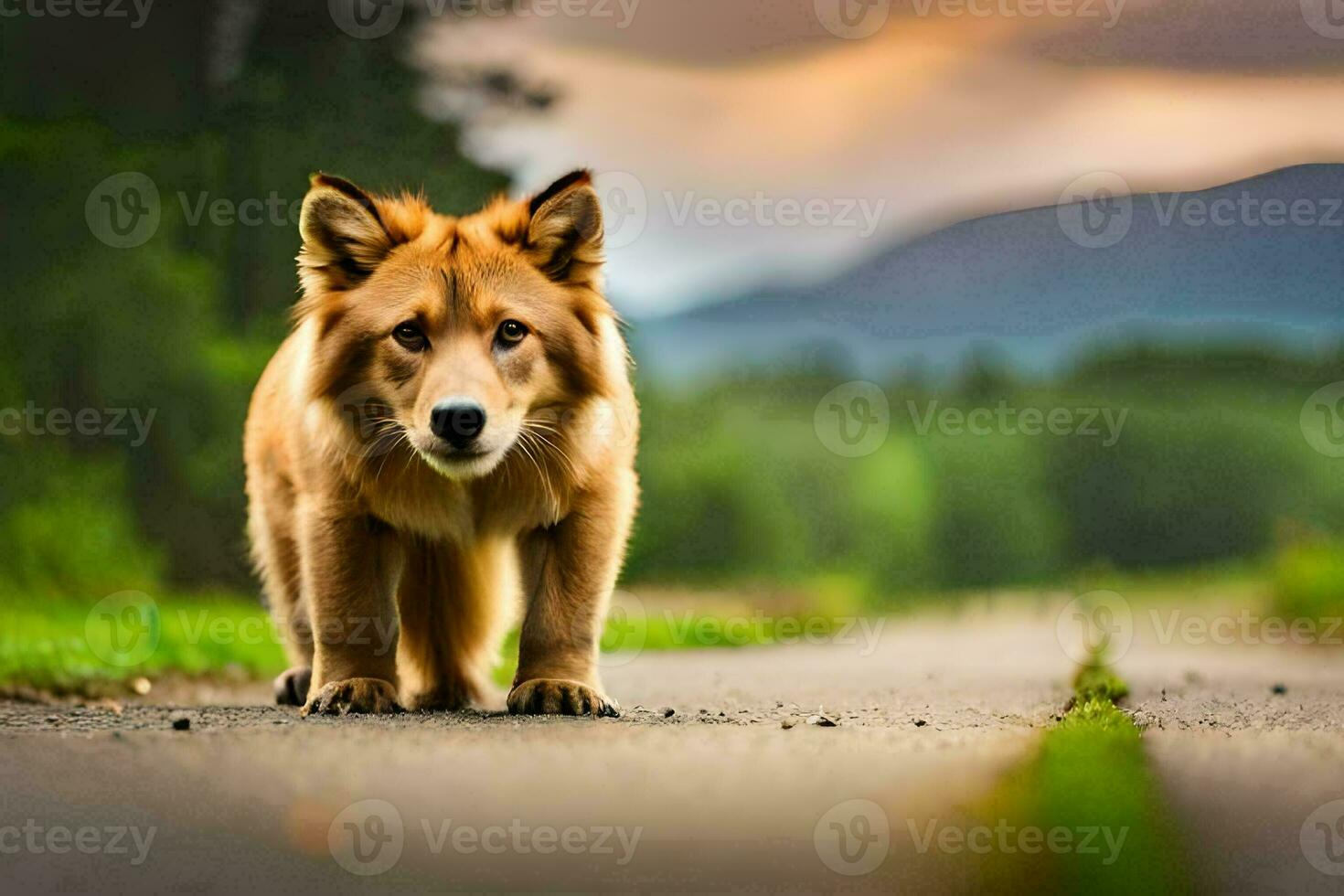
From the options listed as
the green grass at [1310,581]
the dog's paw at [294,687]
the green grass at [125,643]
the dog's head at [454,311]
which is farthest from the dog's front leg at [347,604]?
the green grass at [1310,581]

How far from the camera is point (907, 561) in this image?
66.0 feet

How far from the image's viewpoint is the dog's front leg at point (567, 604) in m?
6.12

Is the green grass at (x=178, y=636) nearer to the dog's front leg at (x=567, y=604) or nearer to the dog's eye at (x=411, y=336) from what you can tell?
the dog's front leg at (x=567, y=604)

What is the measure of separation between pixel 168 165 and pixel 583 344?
12.7 m

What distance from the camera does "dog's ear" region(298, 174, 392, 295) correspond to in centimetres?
635

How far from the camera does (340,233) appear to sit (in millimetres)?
6402

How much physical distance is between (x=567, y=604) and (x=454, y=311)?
142 cm

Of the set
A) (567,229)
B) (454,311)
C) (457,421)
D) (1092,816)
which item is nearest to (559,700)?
(457,421)

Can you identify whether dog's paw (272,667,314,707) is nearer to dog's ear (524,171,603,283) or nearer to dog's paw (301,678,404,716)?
dog's paw (301,678,404,716)

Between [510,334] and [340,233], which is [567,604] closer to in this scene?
[510,334]

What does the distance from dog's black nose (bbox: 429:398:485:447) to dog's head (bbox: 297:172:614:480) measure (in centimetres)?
3

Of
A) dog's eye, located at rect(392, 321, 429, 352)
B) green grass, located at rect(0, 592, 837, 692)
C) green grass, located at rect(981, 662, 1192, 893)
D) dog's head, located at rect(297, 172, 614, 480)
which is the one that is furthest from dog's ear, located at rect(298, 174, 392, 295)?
green grass, located at rect(981, 662, 1192, 893)

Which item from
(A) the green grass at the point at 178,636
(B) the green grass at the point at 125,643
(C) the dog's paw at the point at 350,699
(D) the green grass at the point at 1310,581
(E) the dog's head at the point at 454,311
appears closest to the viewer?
(E) the dog's head at the point at 454,311

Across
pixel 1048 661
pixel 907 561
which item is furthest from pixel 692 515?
pixel 1048 661
